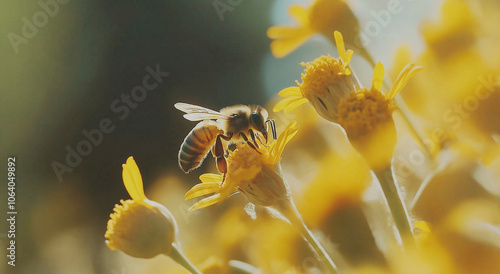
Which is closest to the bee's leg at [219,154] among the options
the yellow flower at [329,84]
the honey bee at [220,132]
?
the honey bee at [220,132]

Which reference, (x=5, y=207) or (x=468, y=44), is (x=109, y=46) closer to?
(x=5, y=207)

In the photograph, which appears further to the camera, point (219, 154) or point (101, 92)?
point (101, 92)

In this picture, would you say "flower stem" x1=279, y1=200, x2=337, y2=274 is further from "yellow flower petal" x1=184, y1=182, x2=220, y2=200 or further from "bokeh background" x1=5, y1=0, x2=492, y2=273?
"bokeh background" x1=5, y1=0, x2=492, y2=273

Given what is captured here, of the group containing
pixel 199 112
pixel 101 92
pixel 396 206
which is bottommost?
pixel 396 206

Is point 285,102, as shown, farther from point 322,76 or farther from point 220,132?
point 220,132

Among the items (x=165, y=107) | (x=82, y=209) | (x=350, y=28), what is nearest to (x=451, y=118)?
(x=350, y=28)

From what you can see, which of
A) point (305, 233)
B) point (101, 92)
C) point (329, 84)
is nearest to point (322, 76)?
point (329, 84)
